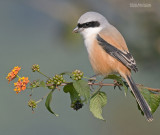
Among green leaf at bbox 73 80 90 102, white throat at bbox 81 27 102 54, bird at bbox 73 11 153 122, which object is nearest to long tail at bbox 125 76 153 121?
bird at bbox 73 11 153 122

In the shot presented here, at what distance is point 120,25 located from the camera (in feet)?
9.86

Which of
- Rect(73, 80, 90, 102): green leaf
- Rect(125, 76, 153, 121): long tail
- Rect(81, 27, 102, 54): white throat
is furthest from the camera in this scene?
Rect(81, 27, 102, 54): white throat

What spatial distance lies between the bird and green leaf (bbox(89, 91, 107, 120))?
546mm

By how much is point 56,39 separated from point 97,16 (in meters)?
0.72

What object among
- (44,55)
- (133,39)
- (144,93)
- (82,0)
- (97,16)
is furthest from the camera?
(44,55)

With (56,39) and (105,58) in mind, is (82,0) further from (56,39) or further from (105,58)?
(105,58)

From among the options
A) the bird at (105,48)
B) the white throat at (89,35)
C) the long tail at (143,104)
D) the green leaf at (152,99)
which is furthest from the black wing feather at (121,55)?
the green leaf at (152,99)

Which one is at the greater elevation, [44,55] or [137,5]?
[137,5]

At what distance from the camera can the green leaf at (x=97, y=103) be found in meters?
1.52

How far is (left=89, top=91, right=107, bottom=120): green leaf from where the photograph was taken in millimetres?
1523

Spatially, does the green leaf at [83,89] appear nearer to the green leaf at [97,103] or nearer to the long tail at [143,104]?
the green leaf at [97,103]

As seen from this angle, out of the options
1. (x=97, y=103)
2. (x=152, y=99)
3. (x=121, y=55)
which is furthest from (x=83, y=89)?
(x=121, y=55)

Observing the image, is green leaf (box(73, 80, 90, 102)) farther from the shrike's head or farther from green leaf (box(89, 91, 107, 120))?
the shrike's head

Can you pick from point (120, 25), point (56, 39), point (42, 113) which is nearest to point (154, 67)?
point (120, 25)
